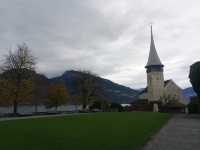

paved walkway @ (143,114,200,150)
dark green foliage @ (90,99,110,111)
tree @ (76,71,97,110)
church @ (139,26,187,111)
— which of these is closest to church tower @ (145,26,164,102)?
church @ (139,26,187,111)

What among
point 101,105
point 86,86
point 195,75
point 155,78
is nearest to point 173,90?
point 155,78

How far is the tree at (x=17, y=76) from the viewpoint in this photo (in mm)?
46019

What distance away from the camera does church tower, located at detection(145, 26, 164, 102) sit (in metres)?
105

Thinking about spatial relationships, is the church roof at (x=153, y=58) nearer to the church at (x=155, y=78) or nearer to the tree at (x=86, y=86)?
the church at (x=155, y=78)

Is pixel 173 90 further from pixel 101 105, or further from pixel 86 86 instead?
pixel 86 86

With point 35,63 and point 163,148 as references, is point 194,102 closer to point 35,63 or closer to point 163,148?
point 35,63

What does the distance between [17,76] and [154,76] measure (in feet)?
220

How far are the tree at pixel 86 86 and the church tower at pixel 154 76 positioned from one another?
1427 inches

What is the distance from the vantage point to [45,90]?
7694cm

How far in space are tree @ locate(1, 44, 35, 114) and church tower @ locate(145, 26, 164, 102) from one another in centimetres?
6411

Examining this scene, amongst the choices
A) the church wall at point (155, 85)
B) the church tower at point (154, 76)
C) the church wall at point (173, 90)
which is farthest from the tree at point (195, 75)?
the church wall at point (173, 90)

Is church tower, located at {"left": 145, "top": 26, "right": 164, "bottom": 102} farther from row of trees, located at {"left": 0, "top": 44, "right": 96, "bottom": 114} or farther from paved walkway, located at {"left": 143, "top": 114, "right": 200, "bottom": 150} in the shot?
paved walkway, located at {"left": 143, "top": 114, "right": 200, "bottom": 150}

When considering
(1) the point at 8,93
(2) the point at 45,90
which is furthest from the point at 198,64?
(2) the point at 45,90

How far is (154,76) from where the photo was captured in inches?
4134
